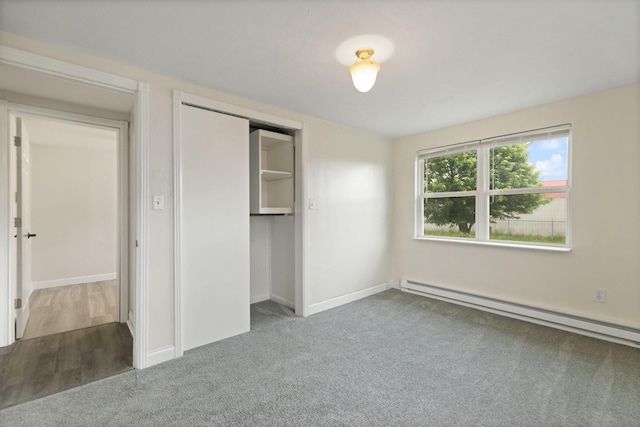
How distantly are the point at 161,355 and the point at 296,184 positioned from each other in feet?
6.91

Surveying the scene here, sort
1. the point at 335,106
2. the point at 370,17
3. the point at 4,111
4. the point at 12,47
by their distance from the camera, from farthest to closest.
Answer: the point at 335,106
the point at 4,111
the point at 12,47
the point at 370,17

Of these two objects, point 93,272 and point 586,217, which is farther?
point 93,272

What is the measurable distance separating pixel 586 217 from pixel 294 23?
3.20m

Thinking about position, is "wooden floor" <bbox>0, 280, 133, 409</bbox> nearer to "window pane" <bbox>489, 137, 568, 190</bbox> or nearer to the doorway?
the doorway

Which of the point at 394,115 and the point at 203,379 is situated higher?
the point at 394,115

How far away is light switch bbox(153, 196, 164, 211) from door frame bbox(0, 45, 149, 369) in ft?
0.22

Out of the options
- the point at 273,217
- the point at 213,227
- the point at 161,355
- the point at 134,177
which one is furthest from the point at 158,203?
the point at 273,217

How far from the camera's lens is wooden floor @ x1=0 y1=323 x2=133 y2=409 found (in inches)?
81.0

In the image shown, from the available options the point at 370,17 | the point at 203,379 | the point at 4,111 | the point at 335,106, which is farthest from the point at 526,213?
the point at 4,111

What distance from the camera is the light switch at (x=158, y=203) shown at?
2.38 meters

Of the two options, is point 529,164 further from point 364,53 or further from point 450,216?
point 364,53

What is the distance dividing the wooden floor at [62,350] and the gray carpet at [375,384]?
0.23 metres

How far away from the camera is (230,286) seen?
2.89 metres

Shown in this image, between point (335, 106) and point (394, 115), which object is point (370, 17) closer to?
point (335, 106)
